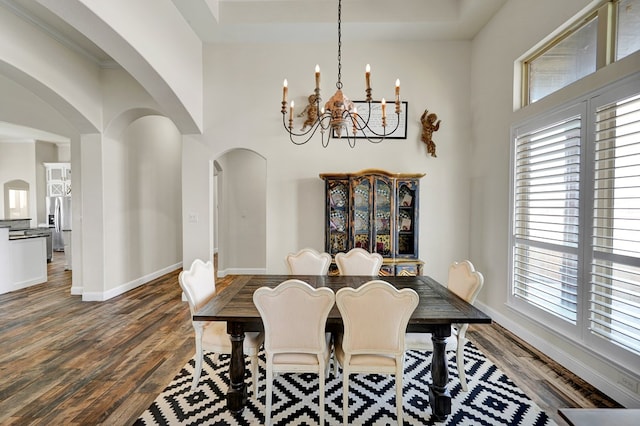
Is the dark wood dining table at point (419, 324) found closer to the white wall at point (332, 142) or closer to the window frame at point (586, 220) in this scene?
the window frame at point (586, 220)

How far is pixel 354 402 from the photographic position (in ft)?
6.97

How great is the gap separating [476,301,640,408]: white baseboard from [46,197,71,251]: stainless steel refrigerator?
9908 mm

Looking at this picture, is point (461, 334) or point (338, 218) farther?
point (338, 218)

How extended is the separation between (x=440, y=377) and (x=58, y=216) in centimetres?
1033

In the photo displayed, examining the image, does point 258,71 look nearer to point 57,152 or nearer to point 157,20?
point 157,20

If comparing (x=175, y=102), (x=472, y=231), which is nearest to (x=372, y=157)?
(x=472, y=231)

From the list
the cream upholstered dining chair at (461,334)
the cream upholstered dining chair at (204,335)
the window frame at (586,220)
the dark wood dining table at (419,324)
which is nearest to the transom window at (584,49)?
the window frame at (586,220)

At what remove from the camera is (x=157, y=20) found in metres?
3.20

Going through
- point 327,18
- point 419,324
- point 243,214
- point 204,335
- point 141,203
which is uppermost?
point 327,18

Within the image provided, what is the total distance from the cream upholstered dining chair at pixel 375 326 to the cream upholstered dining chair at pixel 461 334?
37 cm

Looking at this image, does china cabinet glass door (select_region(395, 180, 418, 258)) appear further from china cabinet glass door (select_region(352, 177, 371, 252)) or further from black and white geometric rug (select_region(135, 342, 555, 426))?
black and white geometric rug (select_region(135, 342, 555, 426))

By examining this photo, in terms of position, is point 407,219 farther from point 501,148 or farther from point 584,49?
point 584,49

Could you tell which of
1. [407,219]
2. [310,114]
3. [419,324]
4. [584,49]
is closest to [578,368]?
[419,324]

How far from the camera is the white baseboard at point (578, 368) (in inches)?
80.2
